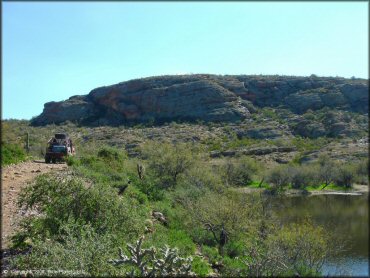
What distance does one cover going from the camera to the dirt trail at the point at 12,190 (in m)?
12.5

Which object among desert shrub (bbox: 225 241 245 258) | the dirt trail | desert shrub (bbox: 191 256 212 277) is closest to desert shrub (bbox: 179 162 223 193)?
desert shrub (bbox: 225 241 245 258)

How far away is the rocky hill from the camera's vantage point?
90250mm

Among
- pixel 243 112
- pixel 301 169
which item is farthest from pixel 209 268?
pixel 243 112

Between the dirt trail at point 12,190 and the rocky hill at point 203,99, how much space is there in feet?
217

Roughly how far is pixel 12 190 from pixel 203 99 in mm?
82961

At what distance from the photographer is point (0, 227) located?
1162cm

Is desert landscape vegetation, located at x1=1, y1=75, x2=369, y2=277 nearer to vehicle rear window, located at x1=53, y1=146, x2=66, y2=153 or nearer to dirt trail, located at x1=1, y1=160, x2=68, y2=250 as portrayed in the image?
dirt trail, located at x1=1, y1=160, x2=68, y2=250

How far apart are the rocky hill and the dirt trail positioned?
66101mm

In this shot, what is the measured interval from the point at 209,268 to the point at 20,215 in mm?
7032

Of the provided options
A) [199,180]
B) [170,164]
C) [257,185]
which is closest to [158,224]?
[199,180]

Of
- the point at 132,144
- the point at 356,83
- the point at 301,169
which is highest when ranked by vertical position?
the point at 356,83

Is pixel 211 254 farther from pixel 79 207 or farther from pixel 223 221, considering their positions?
pixel 79 207

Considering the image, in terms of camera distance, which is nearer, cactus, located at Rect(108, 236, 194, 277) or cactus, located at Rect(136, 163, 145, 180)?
cactus, located at Rect(108, 236, 194, 277)

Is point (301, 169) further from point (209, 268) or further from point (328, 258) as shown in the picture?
point (209, 268)
